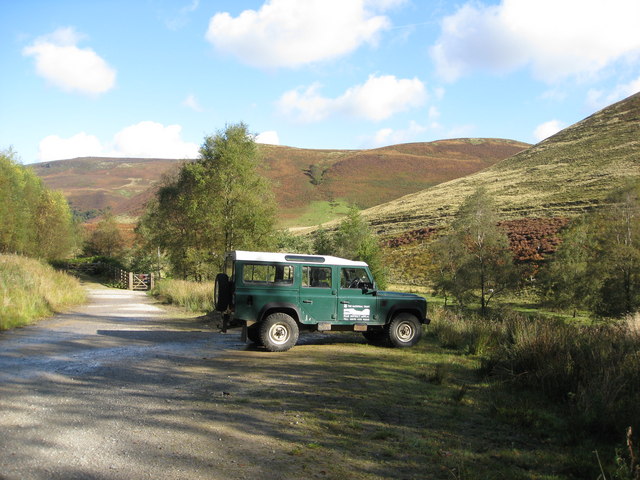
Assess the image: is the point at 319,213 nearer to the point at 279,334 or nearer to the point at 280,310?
the point at 280,310

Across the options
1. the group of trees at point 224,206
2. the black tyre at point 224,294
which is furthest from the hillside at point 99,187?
the black tyre at point 224,294

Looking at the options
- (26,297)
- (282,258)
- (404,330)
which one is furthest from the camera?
(26,297)

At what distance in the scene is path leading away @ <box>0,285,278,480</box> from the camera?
421cm

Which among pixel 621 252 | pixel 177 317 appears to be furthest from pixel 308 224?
pixel 177 317

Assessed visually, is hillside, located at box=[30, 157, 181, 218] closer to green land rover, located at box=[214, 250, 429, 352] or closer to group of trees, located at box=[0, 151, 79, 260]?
group of trees, located at box=[0, 151, 79, 260]

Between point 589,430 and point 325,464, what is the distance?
10.5 ft

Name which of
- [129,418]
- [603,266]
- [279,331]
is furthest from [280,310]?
[603,266]

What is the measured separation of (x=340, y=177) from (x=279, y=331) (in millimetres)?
136524

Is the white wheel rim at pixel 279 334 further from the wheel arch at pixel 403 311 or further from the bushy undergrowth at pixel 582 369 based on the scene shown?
the bushy undergrowth at pixel 582 369

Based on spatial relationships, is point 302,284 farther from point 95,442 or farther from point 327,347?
point 95,442

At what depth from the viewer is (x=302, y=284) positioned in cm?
1075

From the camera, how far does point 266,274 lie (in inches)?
416

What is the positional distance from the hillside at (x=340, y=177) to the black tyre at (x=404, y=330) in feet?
325

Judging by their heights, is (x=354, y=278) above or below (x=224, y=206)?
below
